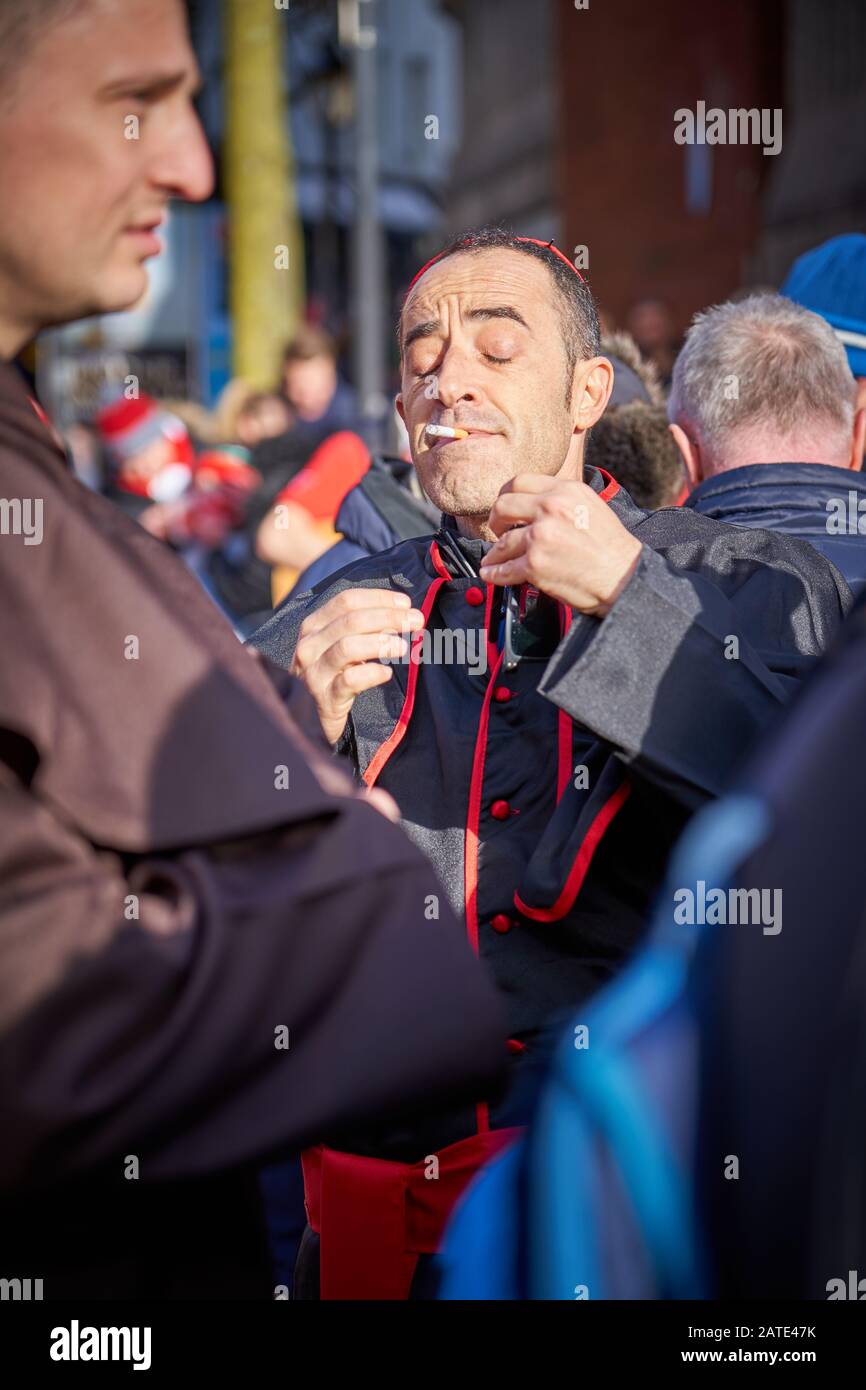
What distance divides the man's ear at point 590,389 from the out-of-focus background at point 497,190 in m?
1.01

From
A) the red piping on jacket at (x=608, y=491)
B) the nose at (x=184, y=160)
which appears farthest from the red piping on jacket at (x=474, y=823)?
the nose at (x=184, y=160)

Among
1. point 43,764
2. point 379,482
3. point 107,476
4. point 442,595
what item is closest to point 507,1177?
point 43,764

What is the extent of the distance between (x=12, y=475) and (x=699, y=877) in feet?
2.08

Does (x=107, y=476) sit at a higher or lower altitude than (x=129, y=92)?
higher

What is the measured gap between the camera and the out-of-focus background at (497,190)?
7449mm

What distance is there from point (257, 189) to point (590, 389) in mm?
12095

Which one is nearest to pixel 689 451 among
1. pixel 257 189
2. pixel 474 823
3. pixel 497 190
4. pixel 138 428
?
pixel 474 823

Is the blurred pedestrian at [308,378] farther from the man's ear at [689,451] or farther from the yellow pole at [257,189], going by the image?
the yellow pole at [257,189]

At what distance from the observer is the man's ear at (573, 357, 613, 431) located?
2.53m

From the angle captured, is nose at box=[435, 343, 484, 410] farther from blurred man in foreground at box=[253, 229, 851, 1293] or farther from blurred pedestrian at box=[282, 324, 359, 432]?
blurred pedestrian at box=[282, 324, 359, 432]

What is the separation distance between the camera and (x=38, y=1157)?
1095mm

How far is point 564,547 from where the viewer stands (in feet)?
5.80
